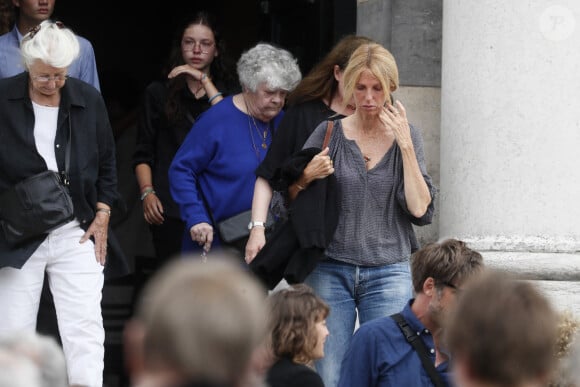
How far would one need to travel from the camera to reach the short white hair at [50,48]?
5.72 m

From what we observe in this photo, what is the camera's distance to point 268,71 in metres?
6.31

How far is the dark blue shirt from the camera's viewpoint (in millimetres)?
4789

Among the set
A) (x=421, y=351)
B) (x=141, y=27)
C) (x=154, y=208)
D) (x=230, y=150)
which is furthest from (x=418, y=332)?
(x=141, y=27)

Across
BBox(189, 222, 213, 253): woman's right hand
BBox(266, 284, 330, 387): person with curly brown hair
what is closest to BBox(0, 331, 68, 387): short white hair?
BBox(266, 284, 330, 387): person with curly brown hair

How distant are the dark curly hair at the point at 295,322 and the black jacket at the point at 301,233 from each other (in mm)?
922

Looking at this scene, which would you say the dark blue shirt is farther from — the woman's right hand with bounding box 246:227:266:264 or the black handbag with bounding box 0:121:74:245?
the black handbag with bounding box 0:121:74:245

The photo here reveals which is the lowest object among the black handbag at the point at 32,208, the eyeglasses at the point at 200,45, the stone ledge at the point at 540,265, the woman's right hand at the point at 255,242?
the stone ledge at the point at 540,265

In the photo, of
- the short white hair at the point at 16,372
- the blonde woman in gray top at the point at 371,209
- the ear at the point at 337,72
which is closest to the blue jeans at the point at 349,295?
the blonde woman in gray top at the point at 371,209

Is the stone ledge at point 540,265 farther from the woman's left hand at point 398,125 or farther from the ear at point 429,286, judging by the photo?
the ear at point 429,286

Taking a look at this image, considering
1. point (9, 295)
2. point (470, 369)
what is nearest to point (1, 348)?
point (470, 369)

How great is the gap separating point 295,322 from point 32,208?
154 cm

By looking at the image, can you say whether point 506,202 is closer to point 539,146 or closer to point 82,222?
point 539,146

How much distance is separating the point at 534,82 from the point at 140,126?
80.8 inches

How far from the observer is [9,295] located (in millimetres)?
5719
